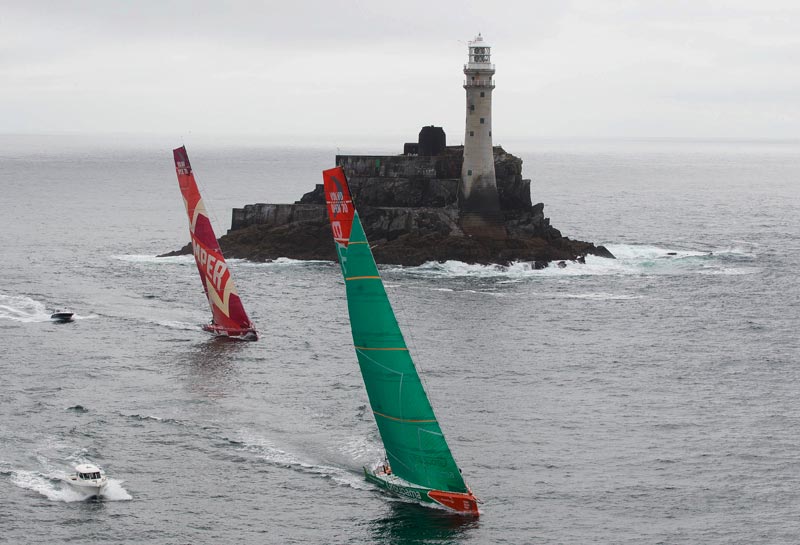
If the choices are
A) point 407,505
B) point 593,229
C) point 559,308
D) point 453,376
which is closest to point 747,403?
point 453,376

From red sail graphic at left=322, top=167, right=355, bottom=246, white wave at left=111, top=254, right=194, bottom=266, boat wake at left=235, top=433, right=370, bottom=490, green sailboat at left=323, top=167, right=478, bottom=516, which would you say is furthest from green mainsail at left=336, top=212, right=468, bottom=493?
white wave at left=111, top=254, right=194, bottom=266

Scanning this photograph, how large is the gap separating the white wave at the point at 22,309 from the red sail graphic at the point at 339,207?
3728cm

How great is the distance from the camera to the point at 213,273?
69.8m

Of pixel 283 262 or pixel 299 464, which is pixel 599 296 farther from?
pixel 299 464

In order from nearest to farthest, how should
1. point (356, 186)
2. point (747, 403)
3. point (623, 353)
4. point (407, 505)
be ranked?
1. point (407, 505)
2. point (747, 403)
3. point (623, 353)
4. point (356, 186)

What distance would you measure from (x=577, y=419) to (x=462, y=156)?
192ft

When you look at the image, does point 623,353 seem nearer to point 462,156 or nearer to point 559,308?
point 559,308

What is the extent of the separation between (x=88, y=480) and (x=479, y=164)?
2456 inches

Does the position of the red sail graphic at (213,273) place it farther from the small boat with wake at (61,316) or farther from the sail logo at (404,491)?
the sail logo at (404,491)

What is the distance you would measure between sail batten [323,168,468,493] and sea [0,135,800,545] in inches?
65.9

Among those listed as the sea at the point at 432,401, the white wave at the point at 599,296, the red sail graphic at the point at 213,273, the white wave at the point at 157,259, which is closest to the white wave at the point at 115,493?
the sea at the point at 432,401

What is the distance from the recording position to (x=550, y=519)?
39.0 meters

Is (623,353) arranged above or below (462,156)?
below

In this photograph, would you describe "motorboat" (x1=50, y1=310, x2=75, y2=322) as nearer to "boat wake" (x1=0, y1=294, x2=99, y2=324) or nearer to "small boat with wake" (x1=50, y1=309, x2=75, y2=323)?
"small boat with wake" (x1=50, y1=309, x2=75, y2=323)
